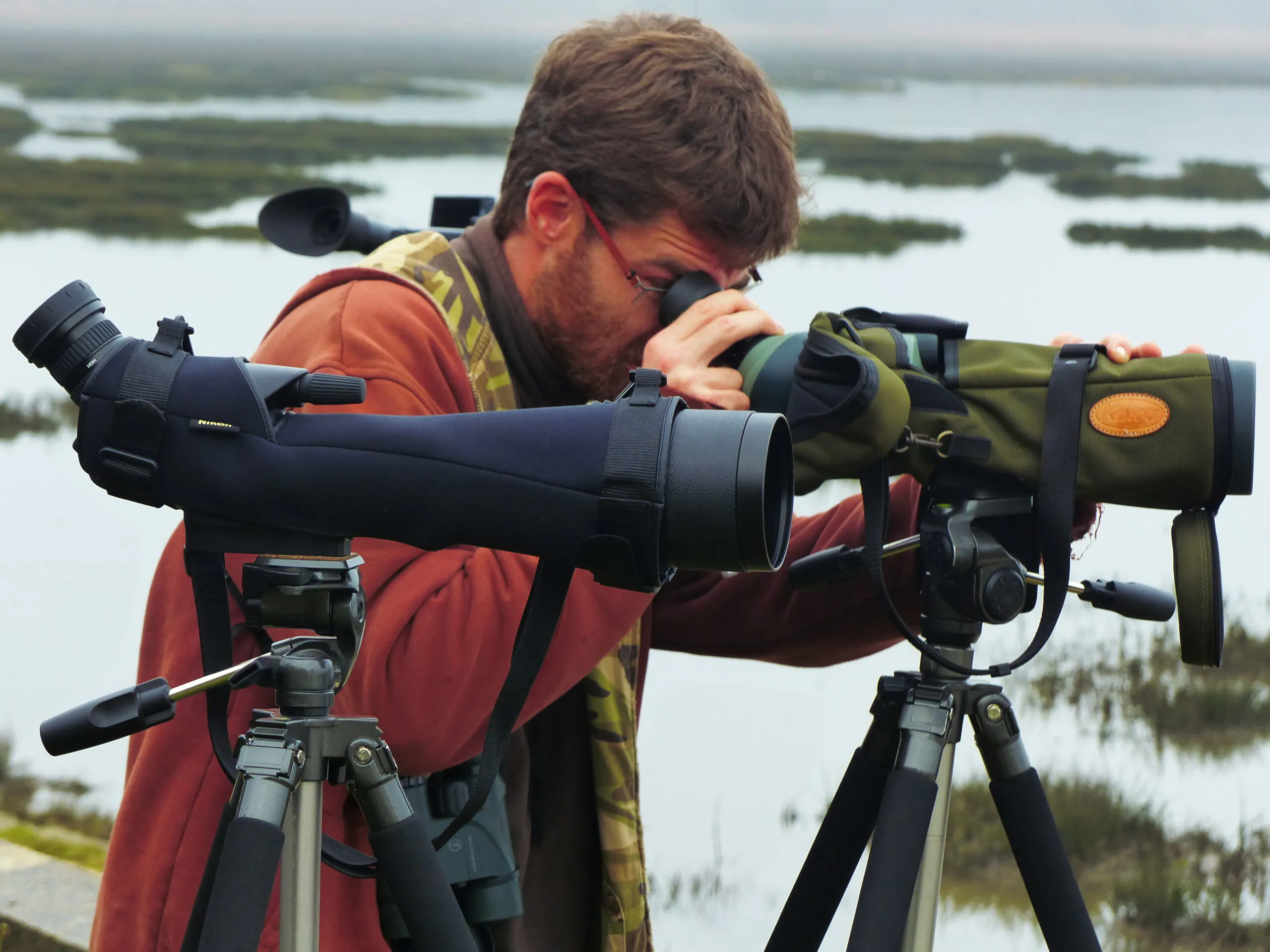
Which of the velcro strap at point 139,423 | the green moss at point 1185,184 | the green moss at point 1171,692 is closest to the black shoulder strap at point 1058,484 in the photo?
the velcro strap at point 139,423

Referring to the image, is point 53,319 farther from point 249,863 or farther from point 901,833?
point 901,833

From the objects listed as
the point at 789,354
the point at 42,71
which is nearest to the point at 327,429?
the point at 789,354

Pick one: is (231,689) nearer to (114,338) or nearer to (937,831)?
(114,338)

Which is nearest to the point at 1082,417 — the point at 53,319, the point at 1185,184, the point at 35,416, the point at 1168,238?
the point at 53,319

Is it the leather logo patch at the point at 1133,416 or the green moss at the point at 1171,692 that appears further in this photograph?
the green moss at the point at 1171,692

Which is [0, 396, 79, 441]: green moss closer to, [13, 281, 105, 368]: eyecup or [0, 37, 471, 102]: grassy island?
[13, 281, 105, 368]: eyecup

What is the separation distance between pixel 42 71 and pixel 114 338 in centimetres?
2582

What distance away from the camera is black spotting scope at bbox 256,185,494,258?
178 centimetres

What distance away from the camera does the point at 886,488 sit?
1.39 m

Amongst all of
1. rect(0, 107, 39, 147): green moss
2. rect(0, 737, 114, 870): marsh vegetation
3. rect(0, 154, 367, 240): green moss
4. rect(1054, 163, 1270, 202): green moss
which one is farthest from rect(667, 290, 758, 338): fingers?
rect(0, 107, 39, 147): green moss

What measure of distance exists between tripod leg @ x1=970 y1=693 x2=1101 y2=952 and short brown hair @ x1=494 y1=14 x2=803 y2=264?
2.22 feet

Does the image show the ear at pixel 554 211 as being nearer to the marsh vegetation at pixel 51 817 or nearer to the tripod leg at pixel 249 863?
the tripod leg at pixel 249 863

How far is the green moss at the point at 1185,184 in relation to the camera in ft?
37.3

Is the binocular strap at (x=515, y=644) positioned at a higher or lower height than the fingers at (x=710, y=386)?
→ lower
